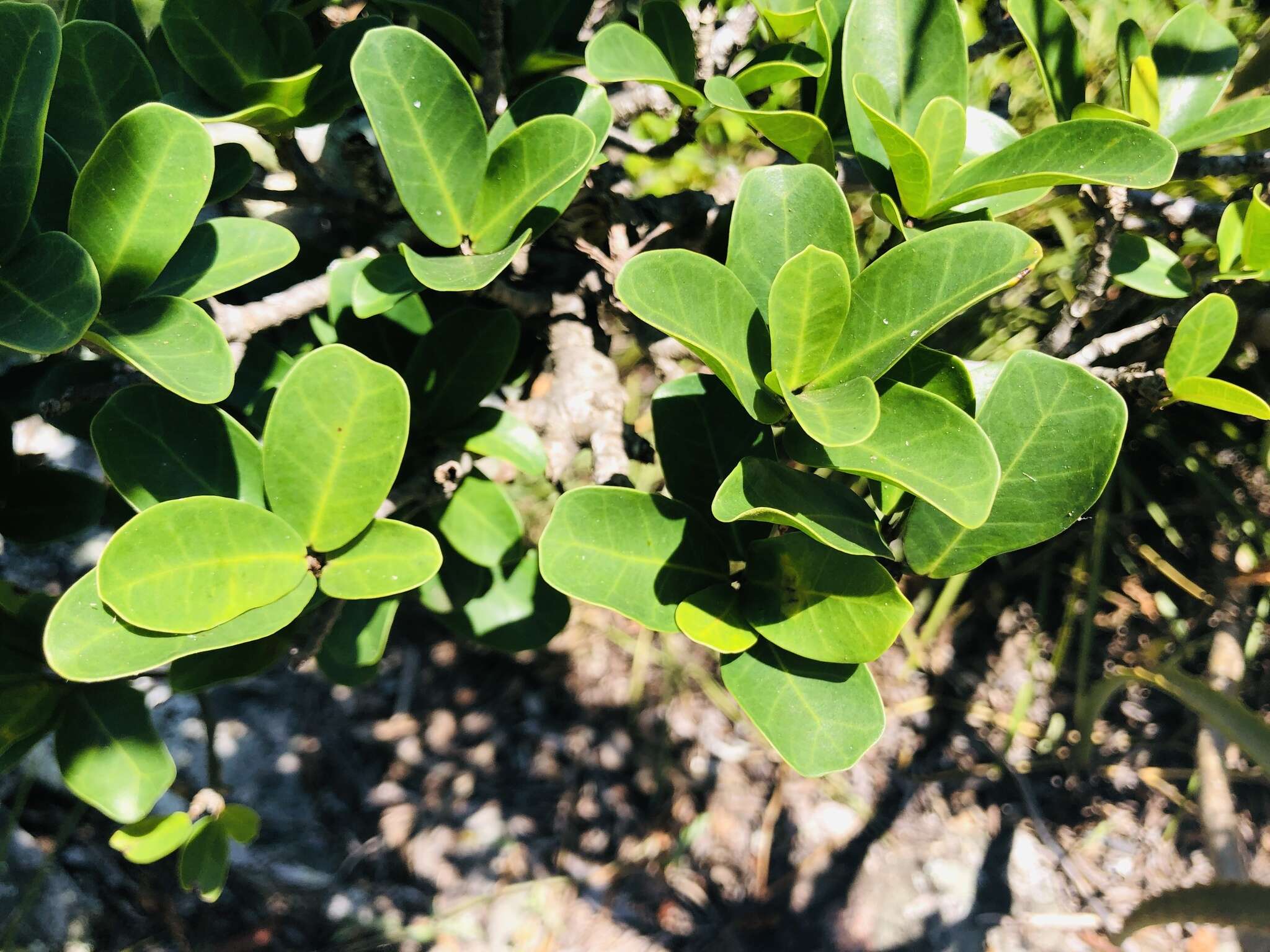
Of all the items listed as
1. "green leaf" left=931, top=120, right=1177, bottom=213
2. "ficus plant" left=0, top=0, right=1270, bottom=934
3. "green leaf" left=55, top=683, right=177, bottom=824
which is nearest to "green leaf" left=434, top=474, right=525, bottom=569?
"ficus plant" left=0, top=0, right=1270, bottom=934

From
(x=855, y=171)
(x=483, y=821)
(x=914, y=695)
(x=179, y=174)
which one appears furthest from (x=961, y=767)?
(x=179, y=174)

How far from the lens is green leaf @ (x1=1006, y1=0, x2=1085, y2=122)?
30.7 inches

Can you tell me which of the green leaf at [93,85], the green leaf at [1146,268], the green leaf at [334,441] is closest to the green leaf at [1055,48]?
the green leaf at [1146,268]

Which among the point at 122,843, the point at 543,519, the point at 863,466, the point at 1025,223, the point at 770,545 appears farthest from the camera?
the point at 543,519

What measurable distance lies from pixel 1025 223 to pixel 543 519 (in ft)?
3.59

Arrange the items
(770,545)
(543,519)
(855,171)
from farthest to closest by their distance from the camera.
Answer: (543,519), (855,171), (770,545)

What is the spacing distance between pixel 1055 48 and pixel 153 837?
121cm

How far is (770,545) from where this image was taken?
0.69 meters

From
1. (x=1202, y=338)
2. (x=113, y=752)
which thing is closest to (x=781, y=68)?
(x=1202, y=338)

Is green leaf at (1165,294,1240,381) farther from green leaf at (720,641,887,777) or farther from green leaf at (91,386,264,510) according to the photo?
green leaf at (91,386,264,510)

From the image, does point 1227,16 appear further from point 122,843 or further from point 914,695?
point 122,843

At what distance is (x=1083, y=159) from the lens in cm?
64

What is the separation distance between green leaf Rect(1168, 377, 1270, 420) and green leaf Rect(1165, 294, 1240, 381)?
0.02 m

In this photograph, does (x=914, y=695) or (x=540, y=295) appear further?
(x=914, y=695)
